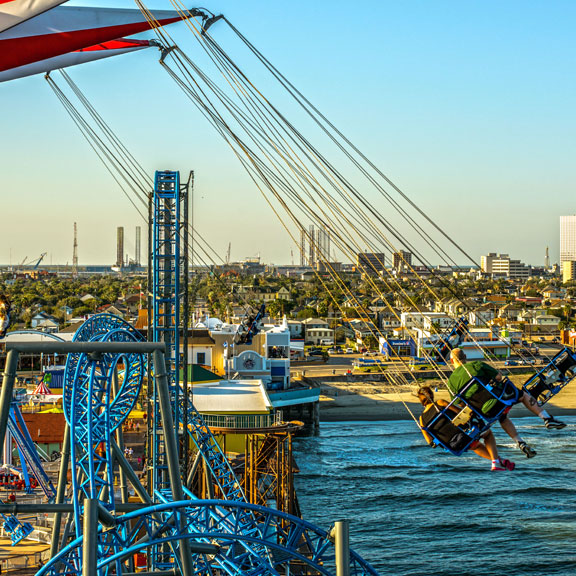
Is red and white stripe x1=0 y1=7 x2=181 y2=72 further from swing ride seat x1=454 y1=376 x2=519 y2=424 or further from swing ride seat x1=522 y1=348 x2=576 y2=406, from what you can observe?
swing ride seat x1=454 y1=376 x2=519 y2=424

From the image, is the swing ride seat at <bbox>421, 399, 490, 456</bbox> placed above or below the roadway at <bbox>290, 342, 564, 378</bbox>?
above

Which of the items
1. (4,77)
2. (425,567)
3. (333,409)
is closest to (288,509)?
(425,567)

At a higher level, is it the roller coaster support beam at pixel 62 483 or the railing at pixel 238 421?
the roller coaster support beam at pixel 62 483

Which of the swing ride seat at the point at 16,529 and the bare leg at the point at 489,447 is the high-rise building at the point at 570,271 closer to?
the swing ride seat at the point at 16,529

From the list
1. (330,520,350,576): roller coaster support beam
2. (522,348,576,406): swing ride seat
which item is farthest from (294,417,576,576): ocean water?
(330,520,350,576): roller coaster support beam

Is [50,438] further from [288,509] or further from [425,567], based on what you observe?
[425,567]

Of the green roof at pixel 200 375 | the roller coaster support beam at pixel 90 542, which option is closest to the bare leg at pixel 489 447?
the roller coaster support beam at pixel 90 542

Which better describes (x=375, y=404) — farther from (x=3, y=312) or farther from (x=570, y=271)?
(x=570, y=271)
